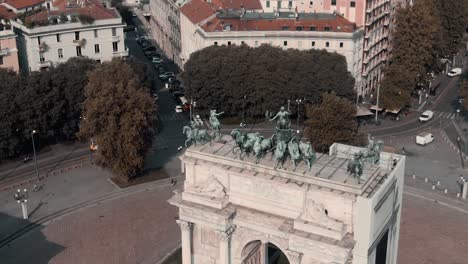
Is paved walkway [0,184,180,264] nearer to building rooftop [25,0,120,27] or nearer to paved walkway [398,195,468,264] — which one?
paved walkway [398,195,468,264]

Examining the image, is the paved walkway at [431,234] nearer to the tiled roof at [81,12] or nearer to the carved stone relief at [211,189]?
the carved stone relief at [211,189]

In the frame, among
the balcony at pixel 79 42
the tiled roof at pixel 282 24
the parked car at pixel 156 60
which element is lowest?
the parked car at pixel 156 60

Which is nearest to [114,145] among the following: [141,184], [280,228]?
[141,184]

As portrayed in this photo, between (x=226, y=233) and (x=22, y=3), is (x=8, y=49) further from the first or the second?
(x=226, y=233)

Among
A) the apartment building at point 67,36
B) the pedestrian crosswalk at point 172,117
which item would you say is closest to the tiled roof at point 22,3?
the apartment building at point 67,36

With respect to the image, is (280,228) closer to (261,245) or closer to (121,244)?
(261,245)

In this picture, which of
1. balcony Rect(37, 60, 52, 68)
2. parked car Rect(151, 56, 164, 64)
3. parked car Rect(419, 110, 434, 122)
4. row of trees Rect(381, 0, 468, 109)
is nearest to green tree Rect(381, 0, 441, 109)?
row of trees Rect(381, 0, 468, 109)

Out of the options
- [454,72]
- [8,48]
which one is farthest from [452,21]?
[8,48]
